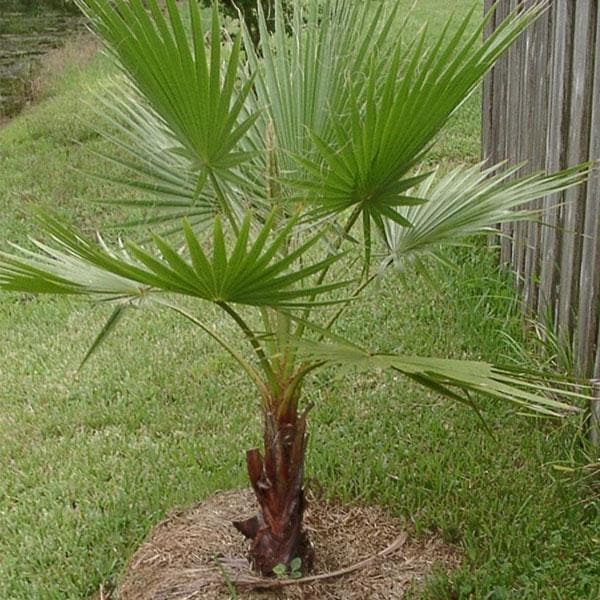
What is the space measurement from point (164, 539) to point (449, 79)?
1.83 meters

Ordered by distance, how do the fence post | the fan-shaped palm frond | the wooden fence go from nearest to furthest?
the fan-shaped palm frond, the fence post, the wooden fence

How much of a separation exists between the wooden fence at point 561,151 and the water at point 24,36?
30.9 feet

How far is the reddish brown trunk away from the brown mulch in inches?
3.1

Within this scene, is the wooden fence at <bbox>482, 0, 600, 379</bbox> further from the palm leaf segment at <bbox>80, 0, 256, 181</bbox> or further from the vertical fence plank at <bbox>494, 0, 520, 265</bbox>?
the palm leaf segment at <bbox>80, 0, 256, 181</bbox>

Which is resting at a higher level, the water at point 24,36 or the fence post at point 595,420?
the water at point 24,36

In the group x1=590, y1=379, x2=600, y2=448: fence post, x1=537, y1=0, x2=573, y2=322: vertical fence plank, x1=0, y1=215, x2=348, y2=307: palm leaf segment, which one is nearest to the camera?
x1=0, y1=215, x2=348, y2=307: palm leaf segment

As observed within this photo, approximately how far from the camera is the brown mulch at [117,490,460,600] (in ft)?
8.63

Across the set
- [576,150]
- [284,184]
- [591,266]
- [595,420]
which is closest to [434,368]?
[284,184]

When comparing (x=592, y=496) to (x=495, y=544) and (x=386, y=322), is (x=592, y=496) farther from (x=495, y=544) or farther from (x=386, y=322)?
(x=386, y=322)

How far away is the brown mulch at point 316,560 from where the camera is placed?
2631 mm

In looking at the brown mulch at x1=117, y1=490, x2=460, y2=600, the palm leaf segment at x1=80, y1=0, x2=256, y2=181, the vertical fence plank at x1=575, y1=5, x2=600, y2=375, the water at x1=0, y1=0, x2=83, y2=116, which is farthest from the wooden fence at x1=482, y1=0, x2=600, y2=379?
the water at x1=0, y1=0, x2=83, y2=116

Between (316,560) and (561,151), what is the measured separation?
1856mm

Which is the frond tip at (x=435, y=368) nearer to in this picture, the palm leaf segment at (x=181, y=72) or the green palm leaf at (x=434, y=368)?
the green palm leaf at (x=434, y=368)

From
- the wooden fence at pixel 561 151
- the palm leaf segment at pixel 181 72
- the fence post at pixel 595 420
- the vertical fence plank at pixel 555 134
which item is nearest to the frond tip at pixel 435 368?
the palm leaf segment at pixel 181 72
